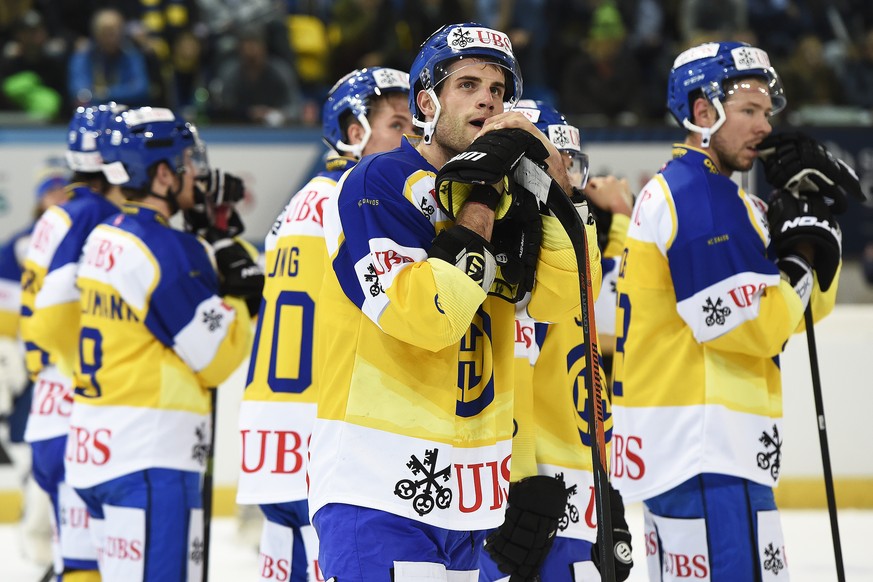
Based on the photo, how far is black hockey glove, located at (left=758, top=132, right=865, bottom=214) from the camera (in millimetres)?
3814

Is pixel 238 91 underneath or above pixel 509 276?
above

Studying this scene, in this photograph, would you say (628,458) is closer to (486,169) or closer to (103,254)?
(486,169)

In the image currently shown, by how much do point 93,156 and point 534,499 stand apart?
242 cm

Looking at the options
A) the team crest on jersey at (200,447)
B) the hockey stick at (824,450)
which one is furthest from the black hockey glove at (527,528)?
the team crest on jersey at (200,447)

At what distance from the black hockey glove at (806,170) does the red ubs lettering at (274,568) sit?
191cm

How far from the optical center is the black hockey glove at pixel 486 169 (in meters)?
2.57

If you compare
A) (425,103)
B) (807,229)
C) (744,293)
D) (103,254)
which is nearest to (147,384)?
(103,254)

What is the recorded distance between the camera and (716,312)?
142 inches

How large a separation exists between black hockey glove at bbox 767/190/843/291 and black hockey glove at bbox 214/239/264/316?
5.60 feet

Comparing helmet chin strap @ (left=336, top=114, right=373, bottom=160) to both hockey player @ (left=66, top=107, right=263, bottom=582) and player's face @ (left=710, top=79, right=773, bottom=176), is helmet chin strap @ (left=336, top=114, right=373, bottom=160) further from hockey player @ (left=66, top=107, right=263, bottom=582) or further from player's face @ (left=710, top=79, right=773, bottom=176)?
player's face @ (left=710, top=79, right=773, bottom=176)

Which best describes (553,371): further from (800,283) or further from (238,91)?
(238,91)

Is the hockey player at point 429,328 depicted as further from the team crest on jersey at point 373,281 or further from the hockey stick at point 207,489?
the hockey stick at point 207,489

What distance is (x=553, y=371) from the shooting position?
12.2 ft

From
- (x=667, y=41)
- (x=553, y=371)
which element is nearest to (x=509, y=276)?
(x=553, y=371)
